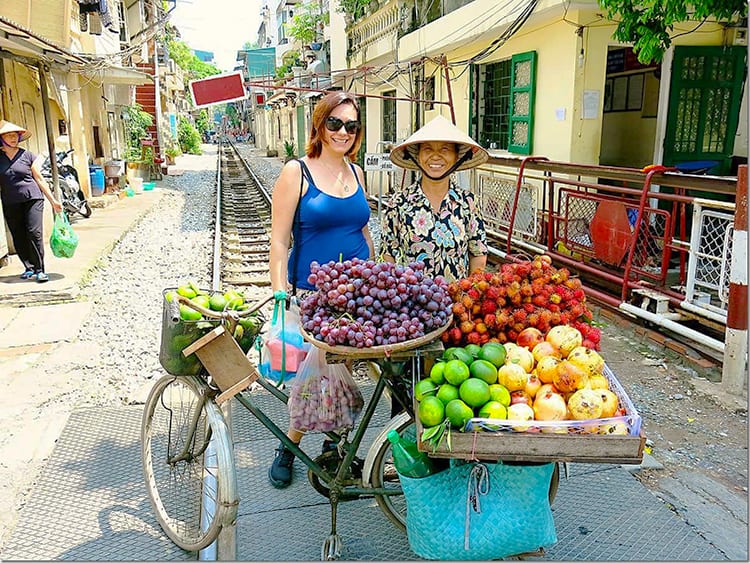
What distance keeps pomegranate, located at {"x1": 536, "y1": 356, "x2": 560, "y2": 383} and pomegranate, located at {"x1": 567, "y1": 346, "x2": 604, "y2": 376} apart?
66mm

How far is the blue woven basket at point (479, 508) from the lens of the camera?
228 centimetres

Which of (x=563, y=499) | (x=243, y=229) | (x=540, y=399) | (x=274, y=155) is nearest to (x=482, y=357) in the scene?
(x=540, y=399)

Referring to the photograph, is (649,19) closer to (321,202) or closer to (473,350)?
(321,202)

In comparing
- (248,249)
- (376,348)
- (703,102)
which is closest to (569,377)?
(376,348)

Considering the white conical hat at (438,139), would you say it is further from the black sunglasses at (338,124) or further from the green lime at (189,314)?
the green lime at (189,314)

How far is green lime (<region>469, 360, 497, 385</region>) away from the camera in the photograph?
7.22 ft

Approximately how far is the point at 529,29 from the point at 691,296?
19.5ft

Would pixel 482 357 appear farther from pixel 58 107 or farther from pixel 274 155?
pixel 274 155

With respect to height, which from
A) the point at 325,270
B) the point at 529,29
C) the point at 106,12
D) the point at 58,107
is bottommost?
the point at 325,270

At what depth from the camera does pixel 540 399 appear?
2.19 m

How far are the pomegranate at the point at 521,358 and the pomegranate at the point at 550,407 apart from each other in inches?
6.2

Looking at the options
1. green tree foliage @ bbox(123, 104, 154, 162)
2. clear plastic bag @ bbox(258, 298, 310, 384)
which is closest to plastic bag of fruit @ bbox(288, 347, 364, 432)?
clear plastic bag @ bbox(258, 298, 310, 384)

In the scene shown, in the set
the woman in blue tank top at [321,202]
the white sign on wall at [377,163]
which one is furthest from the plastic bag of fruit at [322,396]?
the white sign on wall at [377,163]

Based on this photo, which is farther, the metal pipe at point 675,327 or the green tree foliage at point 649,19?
the green tree foliage at point 649,19
